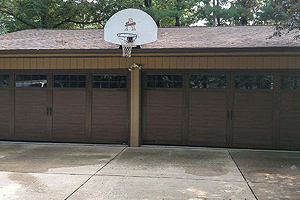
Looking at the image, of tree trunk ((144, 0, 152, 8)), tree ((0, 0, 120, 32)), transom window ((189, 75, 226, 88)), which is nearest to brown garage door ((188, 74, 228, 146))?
transom window ((189, 75, 226, 88))

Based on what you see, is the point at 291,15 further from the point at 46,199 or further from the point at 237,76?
the point at 46,199

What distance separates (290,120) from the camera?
7.44m

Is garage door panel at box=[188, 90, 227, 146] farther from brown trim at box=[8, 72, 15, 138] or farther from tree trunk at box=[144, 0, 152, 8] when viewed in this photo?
tree trunk at box=[144, 0, 152, 8]

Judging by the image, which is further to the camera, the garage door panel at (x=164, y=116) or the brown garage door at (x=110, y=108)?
the brown garage door at (x=110, y=108)

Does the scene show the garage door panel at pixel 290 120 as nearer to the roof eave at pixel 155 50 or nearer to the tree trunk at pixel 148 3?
the roof eave at pixel 155 50

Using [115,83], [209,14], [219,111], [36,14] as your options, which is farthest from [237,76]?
[36,14]

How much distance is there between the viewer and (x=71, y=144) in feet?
26.7

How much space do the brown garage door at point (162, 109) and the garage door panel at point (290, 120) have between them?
2.51 m

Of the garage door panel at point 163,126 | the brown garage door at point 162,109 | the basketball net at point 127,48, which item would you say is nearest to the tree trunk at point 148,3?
the brown garage door at point 162,109

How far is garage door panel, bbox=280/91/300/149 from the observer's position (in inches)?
292

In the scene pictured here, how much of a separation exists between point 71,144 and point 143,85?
2.51 metres

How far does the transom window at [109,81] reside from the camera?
316 inches

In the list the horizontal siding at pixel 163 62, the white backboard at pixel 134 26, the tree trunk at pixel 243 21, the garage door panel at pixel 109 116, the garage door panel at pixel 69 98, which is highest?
the tree trunk at pixel 243 21

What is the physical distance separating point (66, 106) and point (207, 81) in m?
3.86
